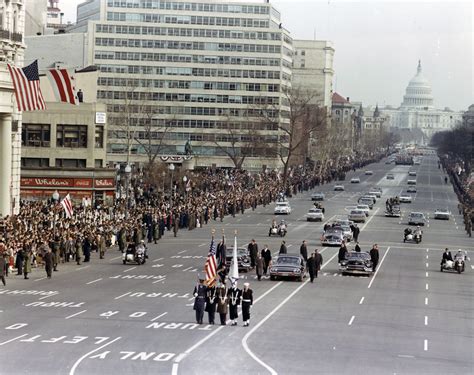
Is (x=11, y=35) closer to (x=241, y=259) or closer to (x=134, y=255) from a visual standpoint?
(x=134, y=255)

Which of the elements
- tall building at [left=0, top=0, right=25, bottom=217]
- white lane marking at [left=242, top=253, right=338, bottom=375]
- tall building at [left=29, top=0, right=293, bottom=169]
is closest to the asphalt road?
white lane marking at [left=242, top=253, right=338, bottom=375]

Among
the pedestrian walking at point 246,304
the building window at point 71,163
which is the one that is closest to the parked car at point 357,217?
the building window at point 71,163

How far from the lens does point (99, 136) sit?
9850 centimetres

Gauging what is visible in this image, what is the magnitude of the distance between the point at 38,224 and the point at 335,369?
35.1m

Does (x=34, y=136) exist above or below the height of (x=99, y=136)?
below

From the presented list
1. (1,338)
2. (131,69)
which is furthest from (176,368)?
(131,69)

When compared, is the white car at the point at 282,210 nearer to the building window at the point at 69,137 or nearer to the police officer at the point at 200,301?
the building window at the point at 69,137

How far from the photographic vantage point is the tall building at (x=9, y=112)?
65.5 m

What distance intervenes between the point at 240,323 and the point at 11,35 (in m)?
41.2

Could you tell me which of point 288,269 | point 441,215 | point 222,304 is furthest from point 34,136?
point 222,304

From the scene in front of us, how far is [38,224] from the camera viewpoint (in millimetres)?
61188

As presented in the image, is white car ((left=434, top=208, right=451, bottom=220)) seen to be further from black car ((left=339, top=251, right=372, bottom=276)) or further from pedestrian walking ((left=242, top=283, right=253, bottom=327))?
pedestrian walking ((left=242, top=283, right=253, bottom=327))

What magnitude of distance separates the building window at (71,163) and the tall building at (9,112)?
19541 millimetres

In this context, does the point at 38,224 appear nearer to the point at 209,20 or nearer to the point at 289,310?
the point at 289,310
